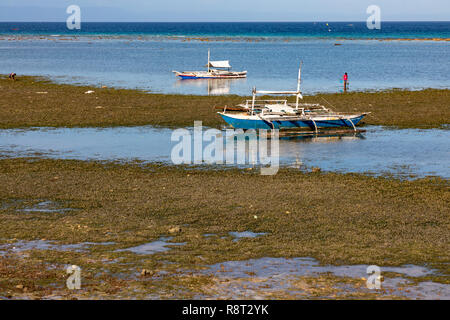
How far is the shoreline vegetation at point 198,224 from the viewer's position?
42.2 feet

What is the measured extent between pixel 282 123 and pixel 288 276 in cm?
2180

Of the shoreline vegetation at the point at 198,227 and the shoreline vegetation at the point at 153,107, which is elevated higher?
the shoreline vegetation at the point at 153,107

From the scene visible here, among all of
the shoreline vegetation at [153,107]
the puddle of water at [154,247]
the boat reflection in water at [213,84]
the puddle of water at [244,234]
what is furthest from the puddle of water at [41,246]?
the boat reflection in water at [213,84]

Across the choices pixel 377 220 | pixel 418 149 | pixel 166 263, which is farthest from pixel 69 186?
pixel 418 149

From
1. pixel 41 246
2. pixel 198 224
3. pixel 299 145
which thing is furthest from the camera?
pixel 299 145

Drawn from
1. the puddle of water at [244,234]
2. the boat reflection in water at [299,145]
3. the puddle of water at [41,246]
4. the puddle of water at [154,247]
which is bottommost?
the puddle of water at [244,234]

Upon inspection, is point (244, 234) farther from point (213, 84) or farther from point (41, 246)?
point (213, 84)

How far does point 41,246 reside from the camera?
15.1 metres

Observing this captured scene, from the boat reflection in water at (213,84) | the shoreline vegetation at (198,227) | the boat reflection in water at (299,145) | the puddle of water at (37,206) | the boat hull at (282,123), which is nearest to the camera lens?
the shoreline vegetation at (198,227)

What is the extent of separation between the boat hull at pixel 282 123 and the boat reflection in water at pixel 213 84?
23452 mm

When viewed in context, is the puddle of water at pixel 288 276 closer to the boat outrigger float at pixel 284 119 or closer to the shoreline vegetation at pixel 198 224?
the shoreline vegetation at pixel 198 224

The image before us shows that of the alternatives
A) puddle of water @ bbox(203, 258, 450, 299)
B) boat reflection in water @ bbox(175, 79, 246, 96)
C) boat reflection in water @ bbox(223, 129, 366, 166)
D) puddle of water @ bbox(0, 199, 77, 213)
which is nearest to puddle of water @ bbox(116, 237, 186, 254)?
puddle of water @ bbox(203, 258, 450, 299)

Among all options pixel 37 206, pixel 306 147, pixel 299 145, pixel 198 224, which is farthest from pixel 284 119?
pixel 198 224

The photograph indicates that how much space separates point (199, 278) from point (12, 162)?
15389 millimetres
